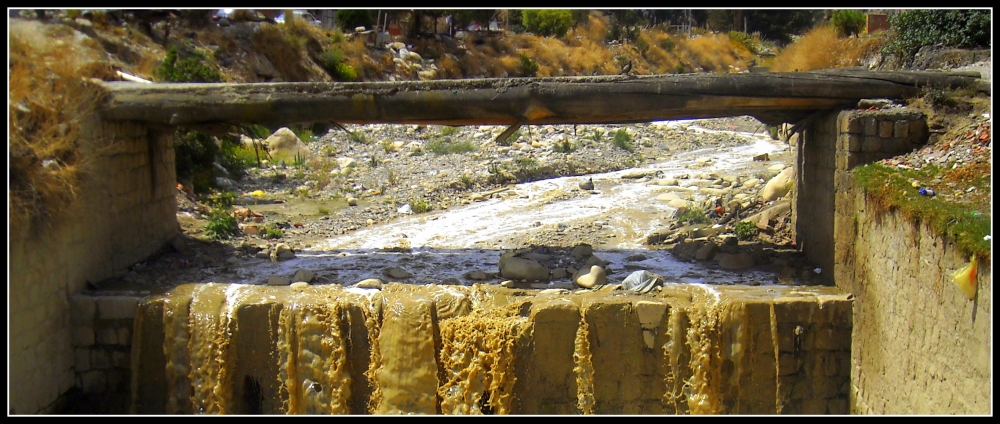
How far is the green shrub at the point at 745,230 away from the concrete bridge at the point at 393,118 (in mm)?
1573

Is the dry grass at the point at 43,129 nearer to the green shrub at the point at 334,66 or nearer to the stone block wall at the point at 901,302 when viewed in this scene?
the stone block wall at the point at 901,302

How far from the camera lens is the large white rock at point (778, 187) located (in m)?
11.0

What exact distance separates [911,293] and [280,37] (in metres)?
17.9

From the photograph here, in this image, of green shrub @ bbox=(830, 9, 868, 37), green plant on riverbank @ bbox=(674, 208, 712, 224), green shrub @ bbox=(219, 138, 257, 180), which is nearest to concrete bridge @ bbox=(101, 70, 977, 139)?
green plant on riverbank @ bbox=(674, 208, 712, 224)

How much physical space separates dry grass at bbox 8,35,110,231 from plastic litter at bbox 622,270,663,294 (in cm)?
517

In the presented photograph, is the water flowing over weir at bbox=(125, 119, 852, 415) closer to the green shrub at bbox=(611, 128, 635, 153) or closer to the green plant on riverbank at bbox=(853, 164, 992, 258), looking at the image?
the green plant on riverbank at bbox=(853, 164, 992, 258)

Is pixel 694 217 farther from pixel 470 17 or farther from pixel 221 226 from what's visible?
pixel 470 17

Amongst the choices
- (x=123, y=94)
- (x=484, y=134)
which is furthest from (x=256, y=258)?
(x=484, y=134)

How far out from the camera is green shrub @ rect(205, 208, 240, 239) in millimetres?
10109

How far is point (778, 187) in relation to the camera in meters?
11.0

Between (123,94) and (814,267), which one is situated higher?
(123,94)

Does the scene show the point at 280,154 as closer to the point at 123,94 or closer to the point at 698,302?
the point at 123,94

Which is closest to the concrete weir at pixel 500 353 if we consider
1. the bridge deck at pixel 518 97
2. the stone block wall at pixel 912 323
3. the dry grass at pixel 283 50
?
the stone block wall at pixel 912 323

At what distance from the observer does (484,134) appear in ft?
58.4
